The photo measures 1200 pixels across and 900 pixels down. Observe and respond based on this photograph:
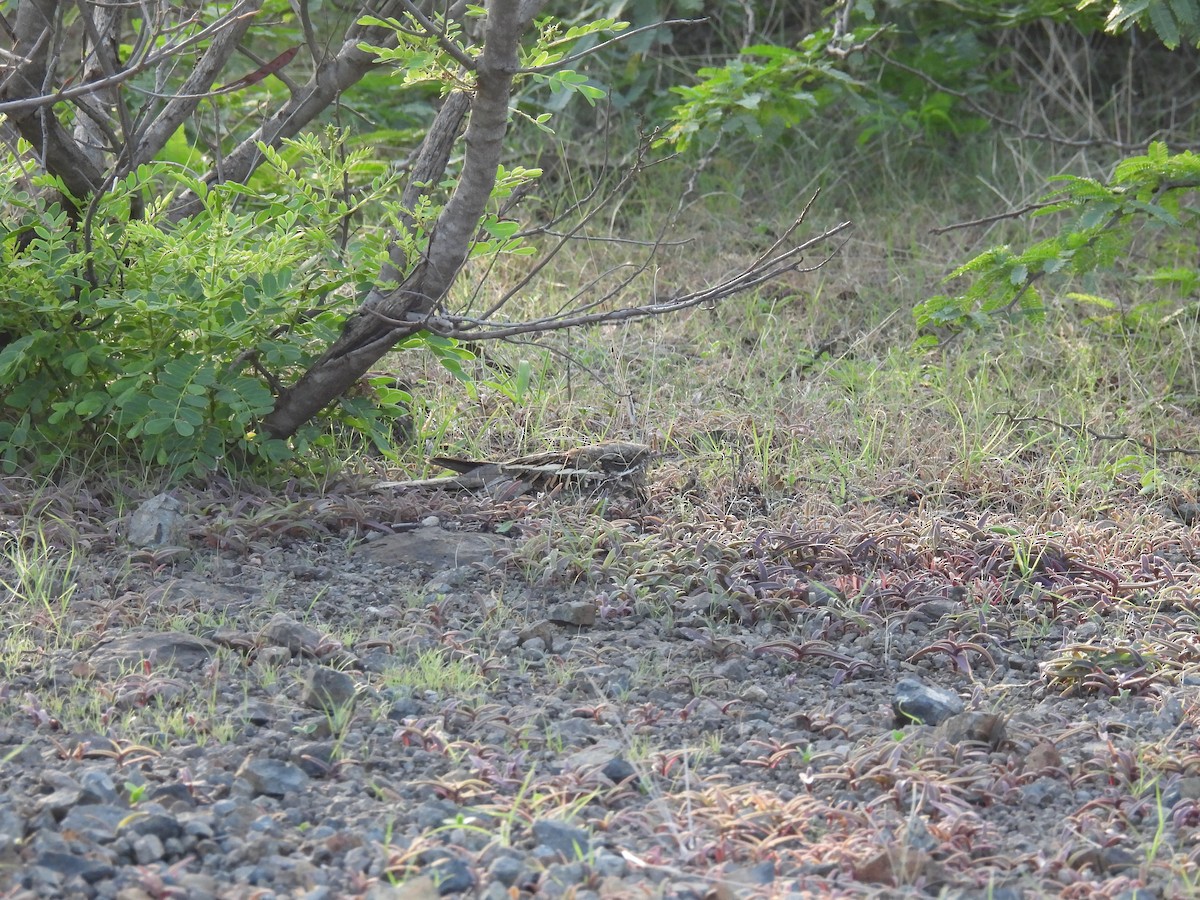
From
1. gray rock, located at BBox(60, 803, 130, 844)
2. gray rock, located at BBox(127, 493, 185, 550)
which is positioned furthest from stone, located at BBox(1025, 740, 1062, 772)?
gray rock, located at BBox(127, 493, 185, 550)

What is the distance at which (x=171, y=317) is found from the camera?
302 centimetres

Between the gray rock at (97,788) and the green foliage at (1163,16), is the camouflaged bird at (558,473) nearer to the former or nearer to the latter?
the gray rock at (97,788)

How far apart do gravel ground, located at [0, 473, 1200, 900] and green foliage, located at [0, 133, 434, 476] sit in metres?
0.19

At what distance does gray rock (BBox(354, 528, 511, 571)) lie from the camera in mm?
2979

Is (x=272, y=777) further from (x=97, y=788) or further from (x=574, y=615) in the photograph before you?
(x=574, y=615)

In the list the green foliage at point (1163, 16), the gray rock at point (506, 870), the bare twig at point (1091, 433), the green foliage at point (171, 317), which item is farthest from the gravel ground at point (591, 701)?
the green foliage at point (1163, 16)

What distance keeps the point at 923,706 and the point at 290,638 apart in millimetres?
1158

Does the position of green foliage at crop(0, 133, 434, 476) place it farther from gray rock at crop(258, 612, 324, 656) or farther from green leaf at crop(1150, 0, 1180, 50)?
green leaf at crop(1150, 0, 1180, 50)

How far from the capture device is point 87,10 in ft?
8.99

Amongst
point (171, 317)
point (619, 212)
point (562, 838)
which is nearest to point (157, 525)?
point (171, 317)

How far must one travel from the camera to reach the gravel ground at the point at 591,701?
1.83 m

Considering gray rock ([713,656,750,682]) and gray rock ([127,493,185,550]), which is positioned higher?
gray rock ([127,493,185,550])

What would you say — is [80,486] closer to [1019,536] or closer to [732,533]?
[732,533]

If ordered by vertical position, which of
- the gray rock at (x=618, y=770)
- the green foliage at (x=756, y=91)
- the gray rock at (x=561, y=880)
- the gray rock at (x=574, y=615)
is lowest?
the gray rock at (x=574, y=615)
